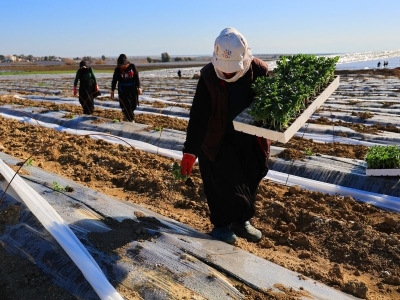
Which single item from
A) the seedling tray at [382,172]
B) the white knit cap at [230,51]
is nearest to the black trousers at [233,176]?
the white knit cap at [230,51]

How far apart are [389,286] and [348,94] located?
35.2 feet

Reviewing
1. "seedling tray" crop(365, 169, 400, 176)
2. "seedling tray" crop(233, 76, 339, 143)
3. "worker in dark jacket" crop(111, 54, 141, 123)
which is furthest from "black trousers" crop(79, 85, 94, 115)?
"seedling tray" crop(233, 76, 339, 143)

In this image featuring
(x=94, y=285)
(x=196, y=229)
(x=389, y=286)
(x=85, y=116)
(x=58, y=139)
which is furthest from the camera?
(x=85, y=116)

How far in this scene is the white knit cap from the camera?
2.45 meters

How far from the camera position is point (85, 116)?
8.16m

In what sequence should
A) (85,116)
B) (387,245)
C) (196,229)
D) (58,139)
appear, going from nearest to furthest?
(387,245)
(196,229)
(58,139)
(85,116)

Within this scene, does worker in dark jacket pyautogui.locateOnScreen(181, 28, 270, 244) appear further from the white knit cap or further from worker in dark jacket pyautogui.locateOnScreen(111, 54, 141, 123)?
worker in dark jacket pyautogui.locateOnScreen(111, 54, 141, 123)

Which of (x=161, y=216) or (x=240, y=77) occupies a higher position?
(x=240, y=77)

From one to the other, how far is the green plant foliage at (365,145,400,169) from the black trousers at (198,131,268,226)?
1.85 metres

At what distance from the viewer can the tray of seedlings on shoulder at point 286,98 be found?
2523 millimetres

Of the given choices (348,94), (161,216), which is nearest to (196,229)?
(161,216)

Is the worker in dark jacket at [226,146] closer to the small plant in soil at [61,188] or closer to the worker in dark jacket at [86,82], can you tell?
the small plant in soil at [61,188]

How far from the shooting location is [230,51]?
244cm

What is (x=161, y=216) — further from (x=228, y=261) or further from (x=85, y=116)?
(x=85, y=116)
